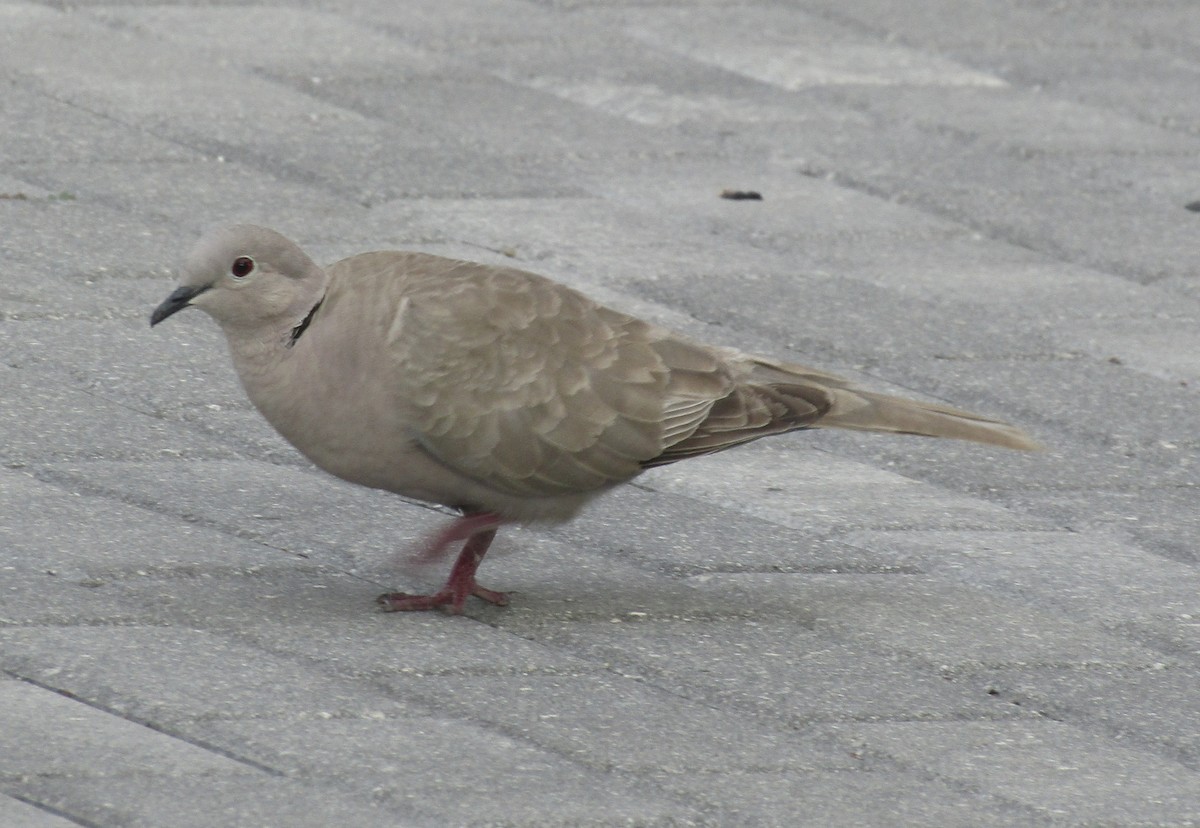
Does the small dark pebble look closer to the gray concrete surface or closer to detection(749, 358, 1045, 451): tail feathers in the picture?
the gray concrete surface

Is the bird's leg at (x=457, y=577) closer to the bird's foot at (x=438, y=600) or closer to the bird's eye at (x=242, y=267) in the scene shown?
the bird's foot at (x=438, y=600)

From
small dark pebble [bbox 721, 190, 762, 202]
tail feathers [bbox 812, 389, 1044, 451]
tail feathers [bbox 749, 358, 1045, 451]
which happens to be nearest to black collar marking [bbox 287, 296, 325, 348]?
tail feathers [bbox 749, 358, 1045, 451]

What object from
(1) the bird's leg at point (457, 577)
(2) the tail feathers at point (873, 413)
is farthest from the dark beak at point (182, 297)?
(2) the tail feathers at point (873, 413)

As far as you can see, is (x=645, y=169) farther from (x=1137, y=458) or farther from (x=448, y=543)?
(x=448, y=543)

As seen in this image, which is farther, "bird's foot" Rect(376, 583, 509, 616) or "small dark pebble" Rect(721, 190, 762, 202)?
"small dark pebble" Rect(721, 190, 762, 202)

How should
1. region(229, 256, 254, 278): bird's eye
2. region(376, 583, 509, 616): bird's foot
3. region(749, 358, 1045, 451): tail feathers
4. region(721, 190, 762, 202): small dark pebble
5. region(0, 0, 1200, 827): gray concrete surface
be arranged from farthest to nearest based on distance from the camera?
region(721, 190, 762, 202): small dark pebble, region(749, 358, 1045, 451): tail feathers, region(376, 583, 509, 616): bird's foot, region(229, 256, 254, 278): bird's eye, region(0, 0, 1200, 827): gray concrete surface

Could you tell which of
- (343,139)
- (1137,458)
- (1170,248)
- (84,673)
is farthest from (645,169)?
(84,673)

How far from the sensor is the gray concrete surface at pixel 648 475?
3.30 meters

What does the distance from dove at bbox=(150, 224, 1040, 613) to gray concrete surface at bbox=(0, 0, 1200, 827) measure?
25cm

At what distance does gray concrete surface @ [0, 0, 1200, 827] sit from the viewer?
3305 millimetres

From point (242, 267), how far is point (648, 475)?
4.46 feet

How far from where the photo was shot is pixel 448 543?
3928mm

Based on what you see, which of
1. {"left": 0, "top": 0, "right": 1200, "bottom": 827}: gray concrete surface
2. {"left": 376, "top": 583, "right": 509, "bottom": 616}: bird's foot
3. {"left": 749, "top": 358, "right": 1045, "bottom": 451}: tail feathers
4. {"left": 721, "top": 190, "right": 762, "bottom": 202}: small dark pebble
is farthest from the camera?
{"left": 721, "top": 190, "right": 762, "bottom": 202}: small dark pebble

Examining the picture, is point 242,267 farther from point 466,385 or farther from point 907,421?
point 907,421
